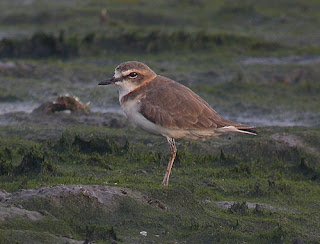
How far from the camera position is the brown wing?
8.55 metres

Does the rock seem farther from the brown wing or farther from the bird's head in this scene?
the brown wing

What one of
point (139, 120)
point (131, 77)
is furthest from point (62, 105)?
point (139, 120)

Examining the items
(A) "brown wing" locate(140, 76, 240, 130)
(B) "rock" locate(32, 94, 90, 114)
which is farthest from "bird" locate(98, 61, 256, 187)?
(B) "rock" locate(32, 94, 90, 114)

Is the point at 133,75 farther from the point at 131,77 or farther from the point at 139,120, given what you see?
the point at 139,120

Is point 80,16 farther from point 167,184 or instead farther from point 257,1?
point 167,184

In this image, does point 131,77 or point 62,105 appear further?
point 62,105

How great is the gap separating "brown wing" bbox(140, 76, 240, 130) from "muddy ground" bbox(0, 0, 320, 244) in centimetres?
71

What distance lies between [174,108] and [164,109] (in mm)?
130

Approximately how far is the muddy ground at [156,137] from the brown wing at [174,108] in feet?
2.34

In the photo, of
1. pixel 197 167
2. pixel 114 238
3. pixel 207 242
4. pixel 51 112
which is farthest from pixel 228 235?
pixel 51 112

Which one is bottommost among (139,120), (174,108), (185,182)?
(185,182)

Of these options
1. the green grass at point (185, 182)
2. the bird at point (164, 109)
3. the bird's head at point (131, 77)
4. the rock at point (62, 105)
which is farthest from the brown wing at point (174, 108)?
the rock at point (62, 105)

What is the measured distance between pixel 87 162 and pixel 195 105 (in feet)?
5.38

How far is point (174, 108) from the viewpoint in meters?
8.65
